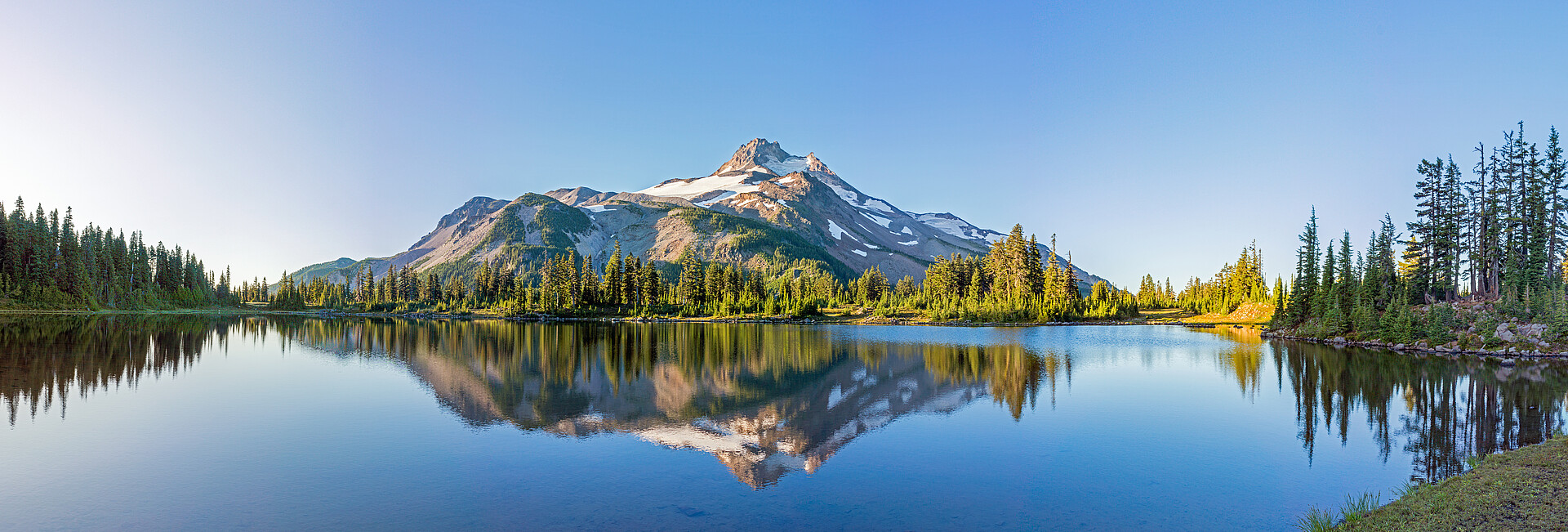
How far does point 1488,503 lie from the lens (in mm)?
11023

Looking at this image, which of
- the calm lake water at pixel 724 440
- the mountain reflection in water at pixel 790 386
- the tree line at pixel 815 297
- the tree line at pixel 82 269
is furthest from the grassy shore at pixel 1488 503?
the tree line at pixel 82 269

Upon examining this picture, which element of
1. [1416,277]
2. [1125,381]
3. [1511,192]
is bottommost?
[1125,381]

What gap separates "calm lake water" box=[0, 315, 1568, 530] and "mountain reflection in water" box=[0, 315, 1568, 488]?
0.63 feet

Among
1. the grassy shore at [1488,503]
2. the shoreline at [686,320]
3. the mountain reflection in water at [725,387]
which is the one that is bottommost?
the shoreline at [686,320]

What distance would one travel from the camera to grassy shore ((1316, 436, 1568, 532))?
33.3 feet

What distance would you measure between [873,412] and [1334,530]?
1492 cm

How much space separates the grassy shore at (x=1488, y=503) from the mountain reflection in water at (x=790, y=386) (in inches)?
75.2

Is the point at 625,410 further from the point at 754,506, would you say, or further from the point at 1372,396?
the point at 1372,396

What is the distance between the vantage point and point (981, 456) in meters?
17.9

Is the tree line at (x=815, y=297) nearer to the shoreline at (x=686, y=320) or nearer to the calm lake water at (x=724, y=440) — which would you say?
the shoreline at (x=686, y=320)

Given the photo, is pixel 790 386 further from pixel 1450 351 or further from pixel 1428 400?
pixel 1450 351

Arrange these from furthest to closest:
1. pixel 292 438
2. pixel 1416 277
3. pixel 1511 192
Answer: pixel 1416 277, pixel 1511 192, pixel 292 438

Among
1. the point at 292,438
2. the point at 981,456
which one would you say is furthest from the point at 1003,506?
the point at 292,438

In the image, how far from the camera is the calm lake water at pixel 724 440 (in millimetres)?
13070
